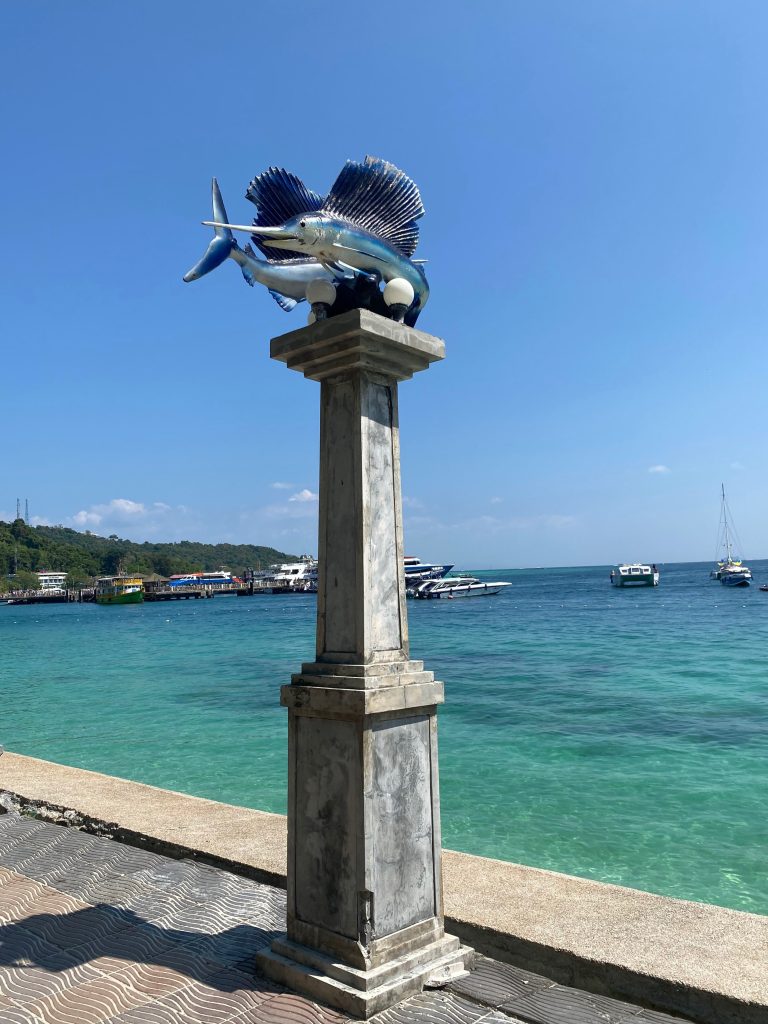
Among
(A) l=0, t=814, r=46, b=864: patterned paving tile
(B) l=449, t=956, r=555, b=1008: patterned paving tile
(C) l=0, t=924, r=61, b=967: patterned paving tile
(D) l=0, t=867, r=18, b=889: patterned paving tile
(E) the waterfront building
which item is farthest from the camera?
(E) the waterfront building

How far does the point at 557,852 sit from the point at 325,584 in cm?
600

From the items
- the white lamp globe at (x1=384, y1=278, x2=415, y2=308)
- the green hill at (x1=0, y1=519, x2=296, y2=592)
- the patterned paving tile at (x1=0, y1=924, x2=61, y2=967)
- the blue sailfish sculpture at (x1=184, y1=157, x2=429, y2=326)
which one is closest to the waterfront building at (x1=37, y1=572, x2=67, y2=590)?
the green hill at (x1=0, y1=519, x2=296, y2=592)

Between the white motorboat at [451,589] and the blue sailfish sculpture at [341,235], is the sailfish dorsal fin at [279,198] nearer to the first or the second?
the blue sailfish sculpture at [341,235]

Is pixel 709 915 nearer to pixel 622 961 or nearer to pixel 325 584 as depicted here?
pixel 622 961

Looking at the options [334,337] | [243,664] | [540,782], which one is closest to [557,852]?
[540,782]

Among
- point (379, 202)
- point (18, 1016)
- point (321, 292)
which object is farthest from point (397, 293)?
point (18, 1016)

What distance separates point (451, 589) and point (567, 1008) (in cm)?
8631

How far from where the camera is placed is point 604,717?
1683 cm

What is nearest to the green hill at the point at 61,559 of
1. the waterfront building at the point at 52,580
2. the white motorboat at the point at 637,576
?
the waterfront building at the point at 52,580

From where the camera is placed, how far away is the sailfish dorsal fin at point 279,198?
13.4 ft

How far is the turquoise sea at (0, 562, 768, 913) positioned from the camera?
28.6 feet

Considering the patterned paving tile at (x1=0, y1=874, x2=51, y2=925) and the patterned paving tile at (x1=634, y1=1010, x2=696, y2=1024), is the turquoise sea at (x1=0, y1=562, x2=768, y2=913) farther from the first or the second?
the patterned paving tile at (x1=0, y1=874, x2=51, y2=925)

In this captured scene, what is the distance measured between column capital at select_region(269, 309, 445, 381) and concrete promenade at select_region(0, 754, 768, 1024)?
9.26 feet

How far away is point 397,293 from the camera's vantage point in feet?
12.9
